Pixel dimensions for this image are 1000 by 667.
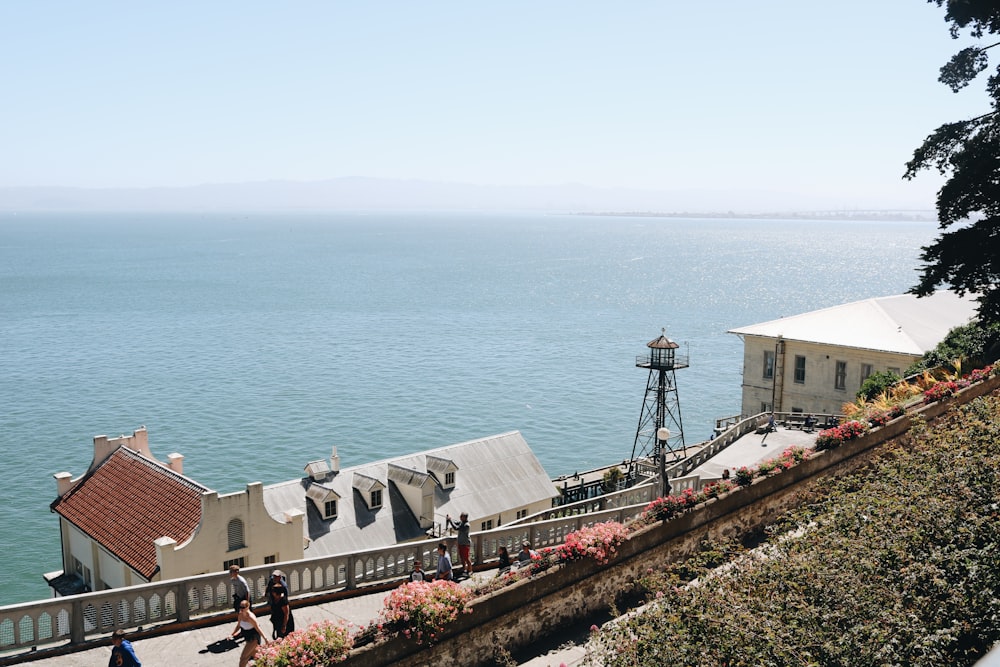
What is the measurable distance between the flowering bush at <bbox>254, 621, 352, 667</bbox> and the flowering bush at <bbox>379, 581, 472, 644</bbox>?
834mm

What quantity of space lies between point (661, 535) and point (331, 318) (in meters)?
119

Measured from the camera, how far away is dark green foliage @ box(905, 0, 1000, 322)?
28297 mm

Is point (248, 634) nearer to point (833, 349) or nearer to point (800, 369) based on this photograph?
point (833, 349)

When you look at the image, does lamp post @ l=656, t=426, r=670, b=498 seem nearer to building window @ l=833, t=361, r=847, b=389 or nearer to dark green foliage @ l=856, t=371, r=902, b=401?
dark green foliage @ l=856, t=371, r=902, b=401

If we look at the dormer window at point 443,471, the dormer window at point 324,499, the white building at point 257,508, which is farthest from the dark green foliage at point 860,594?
the dormer window at point 443,471

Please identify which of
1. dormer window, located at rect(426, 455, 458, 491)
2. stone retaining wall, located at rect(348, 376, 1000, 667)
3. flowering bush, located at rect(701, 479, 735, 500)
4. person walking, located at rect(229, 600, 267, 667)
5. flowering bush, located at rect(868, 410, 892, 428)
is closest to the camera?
person walking, located at rect(229, 600, 267, 667)

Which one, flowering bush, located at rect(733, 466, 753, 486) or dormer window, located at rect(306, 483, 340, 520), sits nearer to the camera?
flowering bush, located at rect(733, 466, 753, 486)

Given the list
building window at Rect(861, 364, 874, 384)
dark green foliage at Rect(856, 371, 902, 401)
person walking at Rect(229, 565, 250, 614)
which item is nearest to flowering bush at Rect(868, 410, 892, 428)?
dark green foliage at Rect(856, 371, 902, 401)

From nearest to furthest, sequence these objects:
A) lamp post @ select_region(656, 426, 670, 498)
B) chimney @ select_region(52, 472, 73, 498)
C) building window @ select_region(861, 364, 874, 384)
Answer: lamp post @ select_region(656, 426, 670, 498), chimney @ select_region(52, 472, 73, 498), building window @ select_region(861, 364, 874, 384)

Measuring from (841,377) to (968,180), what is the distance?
2143 centimetres

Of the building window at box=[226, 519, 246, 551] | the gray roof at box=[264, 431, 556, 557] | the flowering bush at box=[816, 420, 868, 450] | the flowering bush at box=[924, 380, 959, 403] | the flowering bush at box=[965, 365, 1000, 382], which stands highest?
the flowering bush at box=[965, 365, 1000, 382]

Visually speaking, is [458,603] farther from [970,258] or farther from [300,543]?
[970,258]

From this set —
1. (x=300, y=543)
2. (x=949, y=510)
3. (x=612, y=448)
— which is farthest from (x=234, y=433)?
(x=949, y=510)

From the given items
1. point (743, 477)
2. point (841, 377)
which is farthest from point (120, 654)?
point (841, 377)
